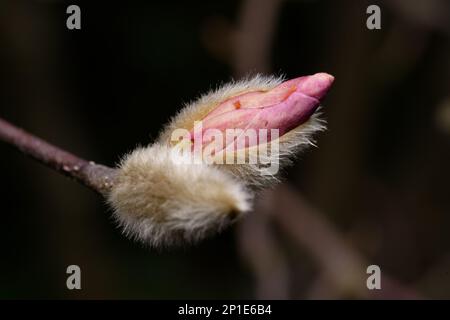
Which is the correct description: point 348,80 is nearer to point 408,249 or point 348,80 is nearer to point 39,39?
point 408,249

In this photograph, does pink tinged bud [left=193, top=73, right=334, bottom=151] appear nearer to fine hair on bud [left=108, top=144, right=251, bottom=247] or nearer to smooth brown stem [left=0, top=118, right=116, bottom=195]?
fine hair on bud [left=108, top=144, right=251, bottom=247]

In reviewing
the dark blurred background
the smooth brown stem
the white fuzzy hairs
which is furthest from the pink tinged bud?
the dark blurred background

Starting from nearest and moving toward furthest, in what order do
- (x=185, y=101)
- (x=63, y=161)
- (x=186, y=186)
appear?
(x=186, y=186)
(x=63, y=161)
(x=185, y=101)

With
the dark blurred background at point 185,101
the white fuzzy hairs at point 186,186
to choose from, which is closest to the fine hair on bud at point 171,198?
the white fuzzy hairs at point 186,186

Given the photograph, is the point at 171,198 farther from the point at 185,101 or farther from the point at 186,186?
the point at 185,101

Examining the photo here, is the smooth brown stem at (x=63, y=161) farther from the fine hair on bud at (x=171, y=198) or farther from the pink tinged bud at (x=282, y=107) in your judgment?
→ the pink tinged bud at (x=282, y=107)

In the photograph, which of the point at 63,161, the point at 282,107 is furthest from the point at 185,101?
the point at 282,107
